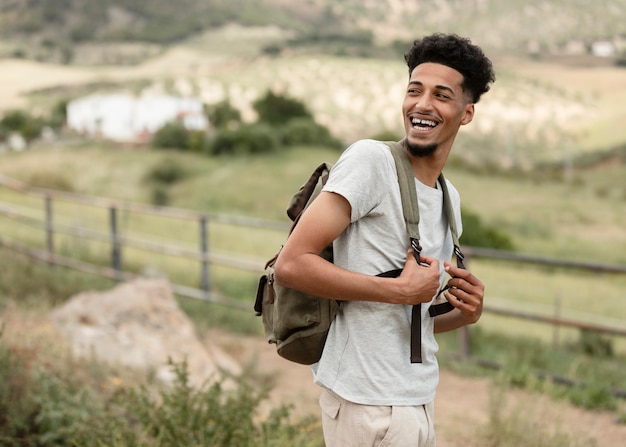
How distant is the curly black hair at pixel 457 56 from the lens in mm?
1937

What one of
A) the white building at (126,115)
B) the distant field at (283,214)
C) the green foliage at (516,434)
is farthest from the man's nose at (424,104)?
the white building at (126,115)

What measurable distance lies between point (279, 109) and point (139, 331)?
76.2 metres

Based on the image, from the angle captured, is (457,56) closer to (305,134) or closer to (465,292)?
(465,292)

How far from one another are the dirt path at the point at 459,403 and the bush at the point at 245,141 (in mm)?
54129

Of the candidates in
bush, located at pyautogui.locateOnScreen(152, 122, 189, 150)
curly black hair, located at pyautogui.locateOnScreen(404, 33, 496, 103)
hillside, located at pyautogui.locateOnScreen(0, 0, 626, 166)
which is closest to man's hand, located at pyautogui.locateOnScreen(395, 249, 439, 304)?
curly black hair, located at pyautogui.locateOnScreen(404, 33, 496, 103)

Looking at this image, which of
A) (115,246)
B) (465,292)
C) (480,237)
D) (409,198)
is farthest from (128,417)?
(480,237)

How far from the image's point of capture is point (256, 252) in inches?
976

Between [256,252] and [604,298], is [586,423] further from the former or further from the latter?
[256,252]

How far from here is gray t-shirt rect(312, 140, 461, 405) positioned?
5.98 ft

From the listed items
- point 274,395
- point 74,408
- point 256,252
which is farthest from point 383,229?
point 256,252

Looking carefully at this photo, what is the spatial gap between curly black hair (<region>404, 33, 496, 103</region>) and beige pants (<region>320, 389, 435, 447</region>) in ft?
2.73

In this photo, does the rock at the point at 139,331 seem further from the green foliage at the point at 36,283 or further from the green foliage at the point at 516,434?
the green foliage at the point at 516,434

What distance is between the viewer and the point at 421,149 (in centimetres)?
193

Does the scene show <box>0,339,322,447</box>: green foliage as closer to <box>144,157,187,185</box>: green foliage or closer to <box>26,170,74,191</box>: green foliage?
<box>26,170,74,191</box>: green foliage
